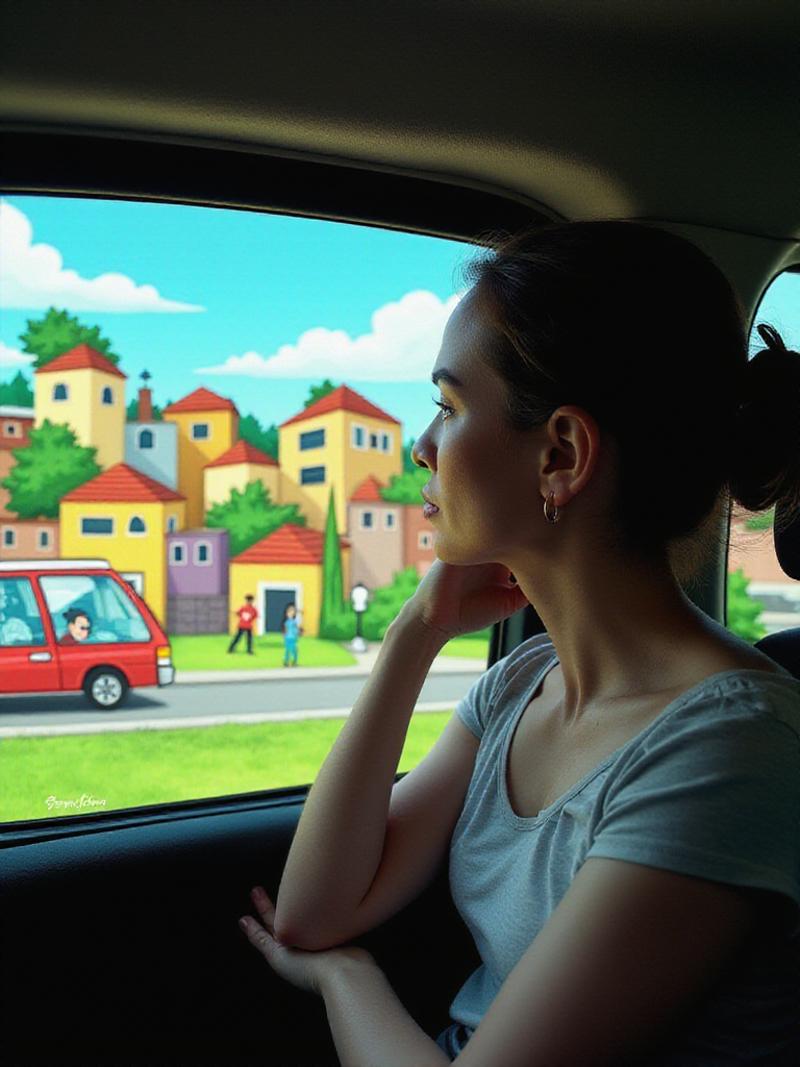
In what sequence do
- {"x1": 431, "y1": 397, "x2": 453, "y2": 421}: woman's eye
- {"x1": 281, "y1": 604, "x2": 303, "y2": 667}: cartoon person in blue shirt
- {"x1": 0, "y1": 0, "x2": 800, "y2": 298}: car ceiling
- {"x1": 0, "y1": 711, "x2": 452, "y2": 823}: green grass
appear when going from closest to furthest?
{"x1": 431, "y1": 397, "x2": 453, "y2": 421}: woman's eye < {"x1": 0, "y1": 0, "x2": 800, "y2": 298}: car ceiling < {"x1": 0, "y1": 711, "x2": 452, "y2": 823}: green grass < {"x1": 281, "y1": 604, "x2": 303, "y2": 667}: cartoon person in blue shirt

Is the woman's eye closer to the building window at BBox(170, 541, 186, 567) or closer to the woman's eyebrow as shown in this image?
the woman's eyebrow

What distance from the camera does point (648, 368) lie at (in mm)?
1149

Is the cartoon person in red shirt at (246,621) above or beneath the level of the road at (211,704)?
above

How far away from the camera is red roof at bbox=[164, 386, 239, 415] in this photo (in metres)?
2.14

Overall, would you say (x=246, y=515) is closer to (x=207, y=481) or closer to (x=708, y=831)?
(x=207, y=481)

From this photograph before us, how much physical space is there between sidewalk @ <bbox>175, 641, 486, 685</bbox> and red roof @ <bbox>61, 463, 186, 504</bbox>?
377 millimetres

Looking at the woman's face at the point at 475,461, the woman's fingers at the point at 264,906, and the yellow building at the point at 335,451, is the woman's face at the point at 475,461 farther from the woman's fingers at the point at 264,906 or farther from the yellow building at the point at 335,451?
the yellow building at the point at 335,451

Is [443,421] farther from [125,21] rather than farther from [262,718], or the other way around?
[262,718]

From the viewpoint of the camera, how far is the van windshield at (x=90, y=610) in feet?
6.46

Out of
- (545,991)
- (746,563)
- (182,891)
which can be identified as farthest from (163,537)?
(545,991)

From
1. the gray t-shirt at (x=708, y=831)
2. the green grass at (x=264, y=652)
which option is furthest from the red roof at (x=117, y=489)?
the gray t-shirt at (x=708, y=831)

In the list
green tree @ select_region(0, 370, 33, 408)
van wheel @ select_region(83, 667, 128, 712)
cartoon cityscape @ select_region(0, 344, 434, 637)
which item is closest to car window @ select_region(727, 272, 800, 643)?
cartoon cityscape @ select_region(0, 344, 434, 637)

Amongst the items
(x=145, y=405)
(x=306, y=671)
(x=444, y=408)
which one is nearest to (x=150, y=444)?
(x=145, y=405)

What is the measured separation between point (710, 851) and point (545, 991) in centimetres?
20
